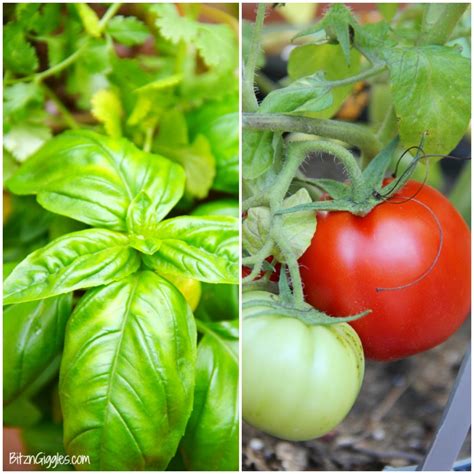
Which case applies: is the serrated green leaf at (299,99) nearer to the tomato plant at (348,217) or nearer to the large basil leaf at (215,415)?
the tomato plant at (348,217)

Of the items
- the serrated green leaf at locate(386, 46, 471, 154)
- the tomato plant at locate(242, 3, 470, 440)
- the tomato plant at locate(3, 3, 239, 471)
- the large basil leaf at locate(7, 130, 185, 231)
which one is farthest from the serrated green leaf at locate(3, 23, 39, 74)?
the serrated green leaf at locate(386, 46, 471, 154)

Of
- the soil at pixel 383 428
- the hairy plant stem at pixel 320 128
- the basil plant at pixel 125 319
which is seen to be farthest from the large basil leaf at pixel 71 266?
the soil at pixel 383 428

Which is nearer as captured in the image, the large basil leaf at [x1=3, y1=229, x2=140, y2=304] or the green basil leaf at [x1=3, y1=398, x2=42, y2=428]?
the large basil leaf at [x1=3, y1=229, x2=140, y2=304]

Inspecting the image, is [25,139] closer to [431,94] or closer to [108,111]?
[108,111]

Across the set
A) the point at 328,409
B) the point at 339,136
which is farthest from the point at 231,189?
the point at 328,409

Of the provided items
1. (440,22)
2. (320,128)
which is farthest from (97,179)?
(440,22)

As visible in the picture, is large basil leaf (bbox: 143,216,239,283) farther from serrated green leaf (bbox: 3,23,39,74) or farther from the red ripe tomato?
serrated green leaf (bbox: 3,23,39,74)
